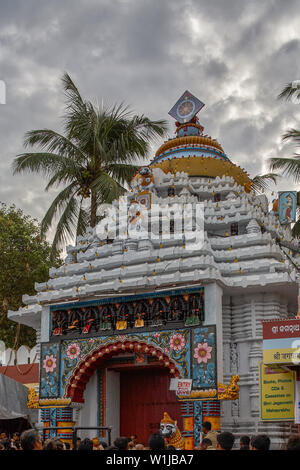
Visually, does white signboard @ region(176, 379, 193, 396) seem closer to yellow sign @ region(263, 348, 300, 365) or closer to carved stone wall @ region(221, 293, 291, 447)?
carved stone wall @ region(221, 293, 291, 447)

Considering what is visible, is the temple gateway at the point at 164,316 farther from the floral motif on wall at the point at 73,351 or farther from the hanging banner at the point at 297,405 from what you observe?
the hanging banner at the point at 297,405

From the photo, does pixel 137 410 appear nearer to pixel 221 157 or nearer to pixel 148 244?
pixel 148 244

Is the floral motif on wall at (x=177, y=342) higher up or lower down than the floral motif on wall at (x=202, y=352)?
higher up

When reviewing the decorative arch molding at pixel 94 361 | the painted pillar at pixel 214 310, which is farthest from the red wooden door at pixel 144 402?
the painted pillar at pixel 214 310

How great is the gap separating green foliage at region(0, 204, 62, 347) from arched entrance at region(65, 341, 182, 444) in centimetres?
1261

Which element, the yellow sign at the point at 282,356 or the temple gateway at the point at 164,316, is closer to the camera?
the yellow sign at the point at 282,356

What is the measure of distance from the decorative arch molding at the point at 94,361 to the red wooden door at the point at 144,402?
1.31m

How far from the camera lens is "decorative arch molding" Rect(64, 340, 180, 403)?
1814 cm

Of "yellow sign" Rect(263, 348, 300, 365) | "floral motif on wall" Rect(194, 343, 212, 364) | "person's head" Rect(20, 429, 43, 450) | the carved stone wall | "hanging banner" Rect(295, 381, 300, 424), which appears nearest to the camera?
"person's head" Rect(20, 429, 43, 450)

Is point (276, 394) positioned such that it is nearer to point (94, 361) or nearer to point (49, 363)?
point (94, 361)

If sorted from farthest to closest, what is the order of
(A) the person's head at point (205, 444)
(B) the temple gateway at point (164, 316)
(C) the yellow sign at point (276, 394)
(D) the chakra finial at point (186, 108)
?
1. (D) the chakra finial at point (186, 108)
2. (B) the temple gateway at point (164, 316)
3. (C) the yellow sign at point (276, 394)
4. (A) the person's head at point (205, 444)

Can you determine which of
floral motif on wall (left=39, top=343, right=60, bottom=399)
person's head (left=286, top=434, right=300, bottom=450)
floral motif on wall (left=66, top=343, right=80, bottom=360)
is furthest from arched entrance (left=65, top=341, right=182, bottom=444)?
person's head (left=286, top=434, right=300, bottom=450)

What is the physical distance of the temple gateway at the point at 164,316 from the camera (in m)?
17.4

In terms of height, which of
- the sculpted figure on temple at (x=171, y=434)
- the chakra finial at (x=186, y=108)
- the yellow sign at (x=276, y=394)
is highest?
the chakra finial at (x=186, y=108)
